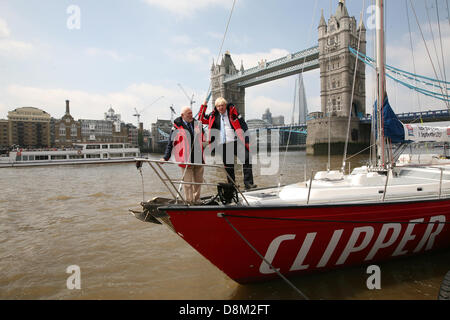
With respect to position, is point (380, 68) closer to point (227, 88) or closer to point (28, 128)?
point (227, 88)

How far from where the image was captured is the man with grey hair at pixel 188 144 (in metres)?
3.53

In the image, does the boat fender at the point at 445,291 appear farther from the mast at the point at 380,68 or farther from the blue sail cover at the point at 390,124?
the blue sail cover at the point at 390,124

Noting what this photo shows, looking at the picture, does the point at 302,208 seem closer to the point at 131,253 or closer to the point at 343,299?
the point at 343,299

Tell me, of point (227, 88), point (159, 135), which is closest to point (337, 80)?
point (227, 88)

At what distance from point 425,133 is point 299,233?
4261mm

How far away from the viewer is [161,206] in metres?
2.76

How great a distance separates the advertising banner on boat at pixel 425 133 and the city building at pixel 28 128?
96.3 meters

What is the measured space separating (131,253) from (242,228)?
8.89 ft

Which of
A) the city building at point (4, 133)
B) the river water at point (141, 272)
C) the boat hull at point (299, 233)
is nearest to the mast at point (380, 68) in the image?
the boat hull at point (299, 233)

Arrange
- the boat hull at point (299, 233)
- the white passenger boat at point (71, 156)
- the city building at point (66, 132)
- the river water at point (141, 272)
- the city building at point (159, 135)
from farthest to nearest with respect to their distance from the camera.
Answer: the city building at point (159, 135), the city building at point (66, 132), the white passenger boat at point (71, 156), the river water at point (141, 272), the boat hull at point (299, 233)

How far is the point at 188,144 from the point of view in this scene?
354cm

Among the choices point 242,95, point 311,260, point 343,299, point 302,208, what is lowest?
point 343,299

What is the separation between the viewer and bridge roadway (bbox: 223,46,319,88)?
202 ft
